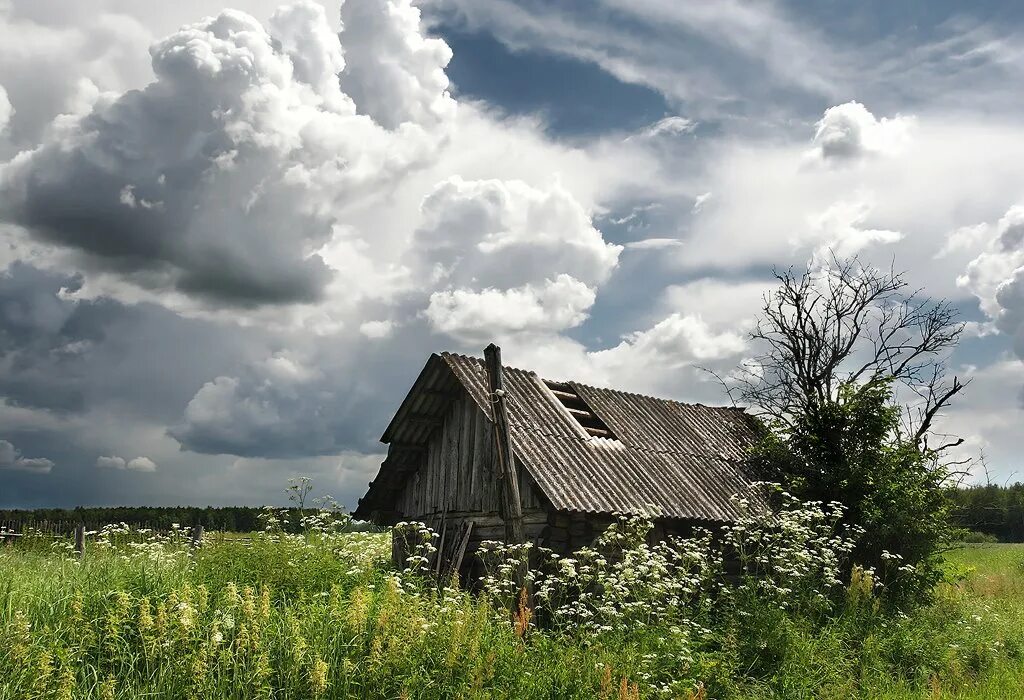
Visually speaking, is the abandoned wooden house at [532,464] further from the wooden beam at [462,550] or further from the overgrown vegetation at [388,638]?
the overgrown vegetation at [388,638]

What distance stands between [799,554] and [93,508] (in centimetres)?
3772

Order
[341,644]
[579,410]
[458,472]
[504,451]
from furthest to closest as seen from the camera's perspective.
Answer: [579,410]
[458,472]
[504,451]
[341,644]

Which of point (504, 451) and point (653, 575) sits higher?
point (504, 451)

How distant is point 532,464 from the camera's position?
1564 cm

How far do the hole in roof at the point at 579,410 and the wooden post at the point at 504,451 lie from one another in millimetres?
4384

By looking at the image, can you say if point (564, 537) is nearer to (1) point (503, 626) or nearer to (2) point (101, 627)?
(1) point (503, 626)

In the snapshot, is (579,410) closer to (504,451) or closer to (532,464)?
(532,464)

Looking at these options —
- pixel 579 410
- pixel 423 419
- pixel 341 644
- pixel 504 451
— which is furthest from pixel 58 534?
pixel 341 644

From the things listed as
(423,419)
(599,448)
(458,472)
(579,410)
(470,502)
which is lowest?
(470,502)

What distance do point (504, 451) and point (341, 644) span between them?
6304mm

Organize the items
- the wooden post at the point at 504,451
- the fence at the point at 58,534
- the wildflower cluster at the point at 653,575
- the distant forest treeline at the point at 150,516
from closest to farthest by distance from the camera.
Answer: the wildflower cluster at the point at 653,575
the wooden post at the point at 504,451
the fence at the point at 58,534
the distant forest treeline at the point at 150,516

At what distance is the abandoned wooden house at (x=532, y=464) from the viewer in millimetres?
15534

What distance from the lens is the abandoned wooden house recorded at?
15.5 meters

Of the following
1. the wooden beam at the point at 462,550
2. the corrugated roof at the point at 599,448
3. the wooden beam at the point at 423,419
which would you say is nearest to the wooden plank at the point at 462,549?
Result: the wooden beam at the point at 462,550
